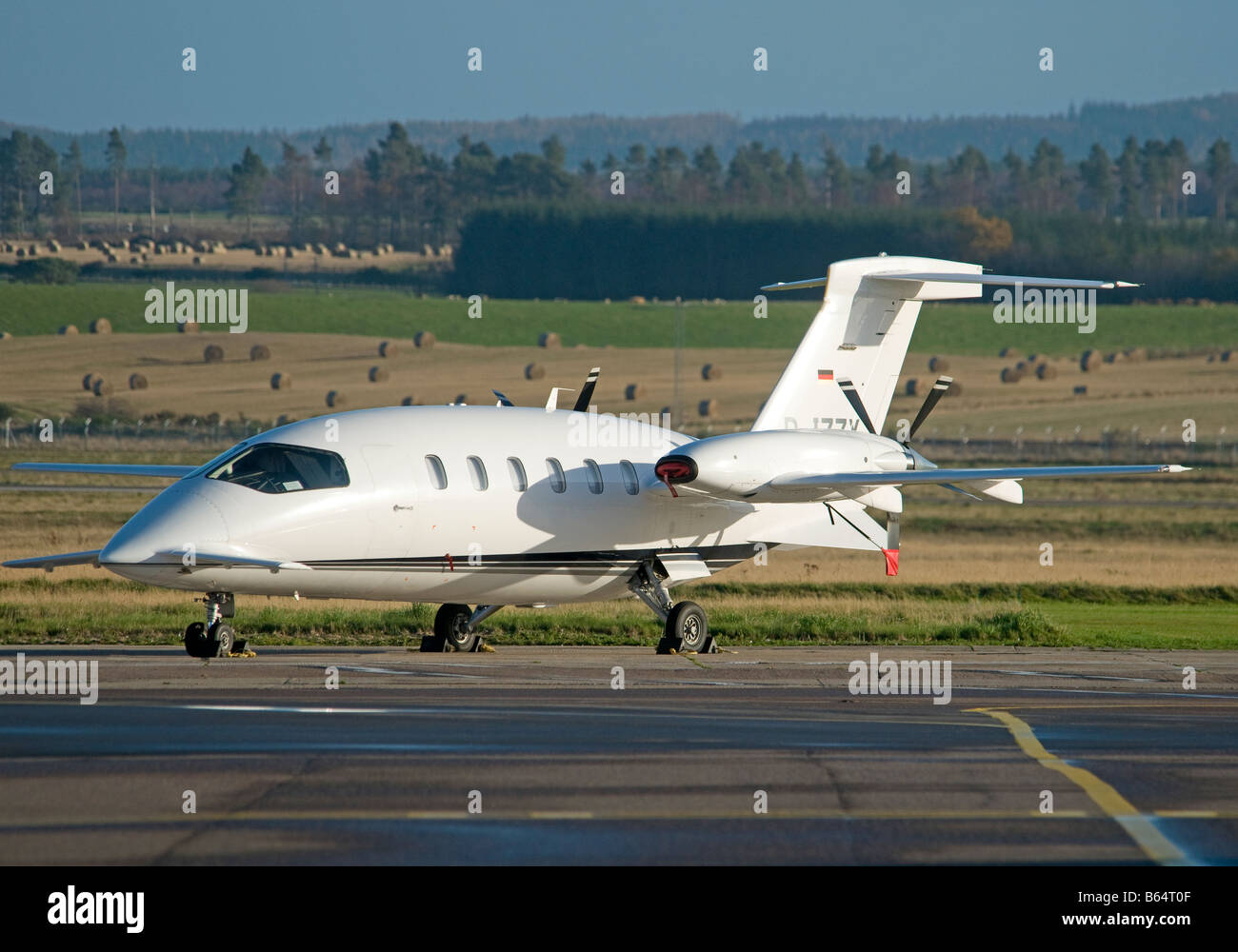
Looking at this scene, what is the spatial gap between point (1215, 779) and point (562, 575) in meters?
14.0

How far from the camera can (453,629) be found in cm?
2681

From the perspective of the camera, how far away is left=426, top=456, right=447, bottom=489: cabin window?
24109 millimetres

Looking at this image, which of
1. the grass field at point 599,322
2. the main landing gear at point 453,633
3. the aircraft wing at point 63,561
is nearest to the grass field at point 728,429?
the grass field at point 599,322

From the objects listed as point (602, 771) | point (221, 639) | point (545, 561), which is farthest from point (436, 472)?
point (602, 771)

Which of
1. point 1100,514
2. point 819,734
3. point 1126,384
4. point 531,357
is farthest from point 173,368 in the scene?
point 819,734

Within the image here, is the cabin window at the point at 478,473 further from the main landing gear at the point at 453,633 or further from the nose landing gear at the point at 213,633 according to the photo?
the nose landing gear at the point at 213,633

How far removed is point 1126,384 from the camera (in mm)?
117812

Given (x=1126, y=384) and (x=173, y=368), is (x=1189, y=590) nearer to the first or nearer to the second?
(x=1126, y=384)

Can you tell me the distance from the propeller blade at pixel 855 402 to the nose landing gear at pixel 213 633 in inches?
463

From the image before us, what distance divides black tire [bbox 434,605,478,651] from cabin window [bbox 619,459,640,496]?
321 cm

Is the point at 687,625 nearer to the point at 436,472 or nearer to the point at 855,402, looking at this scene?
the point at 436,472

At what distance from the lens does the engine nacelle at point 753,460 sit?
25547mm

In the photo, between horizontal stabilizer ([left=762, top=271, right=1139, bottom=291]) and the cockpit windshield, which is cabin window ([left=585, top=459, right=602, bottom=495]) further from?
the cockpit windshield

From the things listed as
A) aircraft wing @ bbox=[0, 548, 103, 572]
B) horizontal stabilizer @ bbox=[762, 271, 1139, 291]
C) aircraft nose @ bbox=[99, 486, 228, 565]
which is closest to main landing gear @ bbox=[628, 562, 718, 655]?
horizontal stabilizer @ bbox=[762, 271, 1139, 291]
